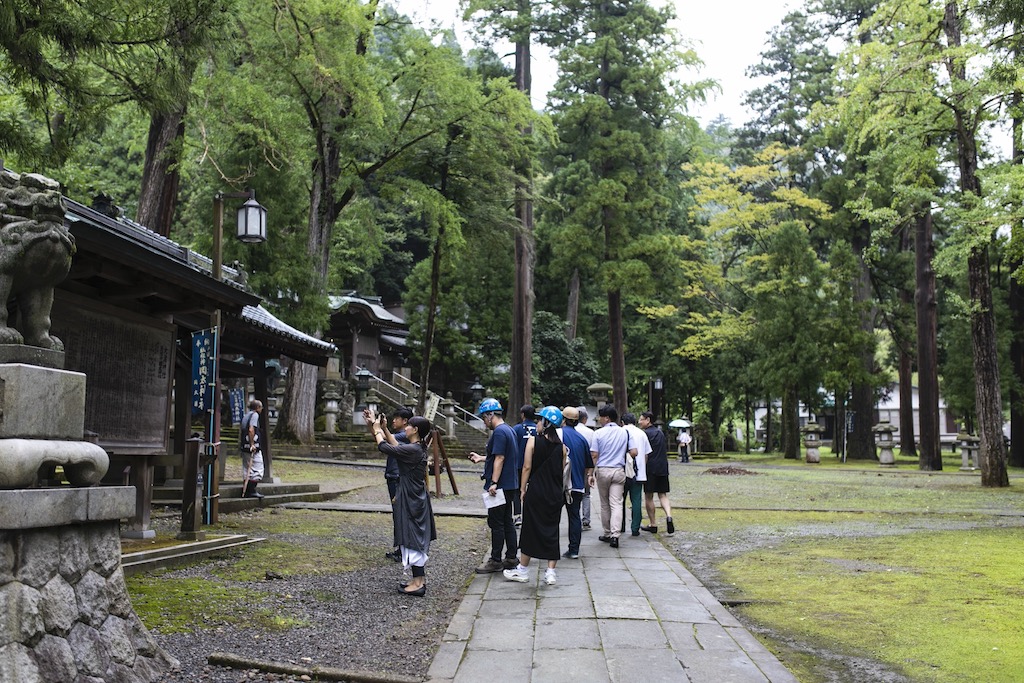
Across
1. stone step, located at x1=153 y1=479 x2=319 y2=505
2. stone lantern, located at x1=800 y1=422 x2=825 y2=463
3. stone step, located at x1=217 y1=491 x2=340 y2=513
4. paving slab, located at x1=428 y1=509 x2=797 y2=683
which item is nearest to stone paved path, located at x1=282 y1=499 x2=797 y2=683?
paving slab, located at x1=428 y1=509 x2=797 y2=683

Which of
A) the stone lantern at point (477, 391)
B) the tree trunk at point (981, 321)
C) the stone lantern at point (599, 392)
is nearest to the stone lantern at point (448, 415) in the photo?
the stone lantern at point (477, 391)

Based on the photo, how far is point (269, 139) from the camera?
18766 millimetres

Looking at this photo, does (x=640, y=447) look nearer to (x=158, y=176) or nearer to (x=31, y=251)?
(x=31, y=251)

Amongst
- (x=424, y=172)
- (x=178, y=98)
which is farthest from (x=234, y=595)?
(x=424, y=172)

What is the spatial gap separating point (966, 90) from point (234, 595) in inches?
732

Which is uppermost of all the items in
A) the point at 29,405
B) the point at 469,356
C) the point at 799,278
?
the point at 799,278

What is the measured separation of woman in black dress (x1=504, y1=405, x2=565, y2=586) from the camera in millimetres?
8203

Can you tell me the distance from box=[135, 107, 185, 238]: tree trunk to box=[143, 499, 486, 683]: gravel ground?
10610 millimetres

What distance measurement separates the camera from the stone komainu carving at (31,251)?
14.6 ft

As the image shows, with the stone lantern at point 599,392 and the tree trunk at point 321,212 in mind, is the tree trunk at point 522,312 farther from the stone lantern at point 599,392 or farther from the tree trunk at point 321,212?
the tree trunk at point 321,212

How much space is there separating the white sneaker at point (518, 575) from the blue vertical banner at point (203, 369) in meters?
4.32

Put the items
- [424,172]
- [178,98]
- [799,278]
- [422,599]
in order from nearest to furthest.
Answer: [422,599] → [178,98] → [424,172] → [799,278]

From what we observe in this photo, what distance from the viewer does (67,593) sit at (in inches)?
164

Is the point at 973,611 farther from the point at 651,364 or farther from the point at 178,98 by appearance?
the point at 651,364
